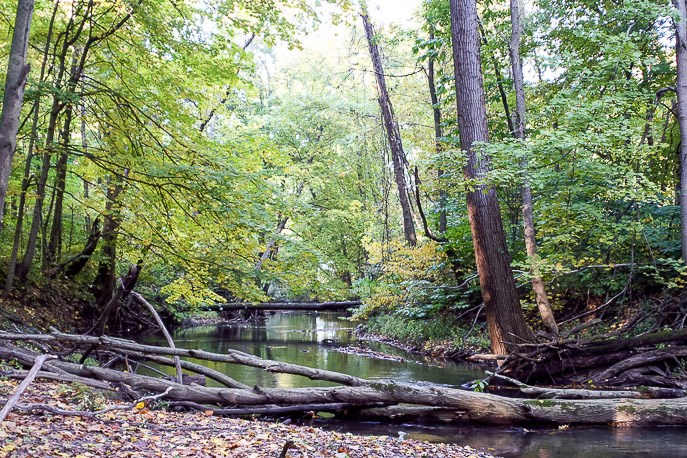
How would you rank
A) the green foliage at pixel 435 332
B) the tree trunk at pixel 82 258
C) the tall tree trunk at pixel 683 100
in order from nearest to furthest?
the tall tree trunk at pixel 683 100 → the tree trunk at pixel 82 258 → the green foliage at pixel 435 332

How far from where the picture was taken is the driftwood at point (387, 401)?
687cm

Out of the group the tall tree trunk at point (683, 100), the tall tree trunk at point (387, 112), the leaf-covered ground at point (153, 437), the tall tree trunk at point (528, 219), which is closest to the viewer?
the leaf-covered ground at point (153, 437)

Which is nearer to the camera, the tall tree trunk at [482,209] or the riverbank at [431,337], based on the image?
the tall tree trunk at [482,209]

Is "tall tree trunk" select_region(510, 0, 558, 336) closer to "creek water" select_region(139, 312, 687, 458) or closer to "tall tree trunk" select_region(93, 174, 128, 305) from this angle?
"creek water" select_region(139, 312, 687, 458)

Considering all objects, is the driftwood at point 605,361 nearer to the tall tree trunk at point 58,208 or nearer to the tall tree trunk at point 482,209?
the tall tree trunk at point 482,209

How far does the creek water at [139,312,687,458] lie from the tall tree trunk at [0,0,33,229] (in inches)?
189

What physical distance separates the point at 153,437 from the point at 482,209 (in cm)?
713

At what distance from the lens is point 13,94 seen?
15.7ft

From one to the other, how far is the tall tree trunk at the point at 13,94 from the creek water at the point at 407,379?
4807 mm

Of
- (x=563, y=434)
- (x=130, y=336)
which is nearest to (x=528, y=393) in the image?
(x=563, y=434)

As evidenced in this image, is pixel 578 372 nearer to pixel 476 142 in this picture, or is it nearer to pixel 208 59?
pixel 476 142

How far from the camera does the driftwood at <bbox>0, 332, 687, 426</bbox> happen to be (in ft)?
22.5

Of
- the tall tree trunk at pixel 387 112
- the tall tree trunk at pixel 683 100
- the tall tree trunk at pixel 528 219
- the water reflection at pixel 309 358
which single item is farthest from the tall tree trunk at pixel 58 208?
the tall tree trunk at pixel 683 100

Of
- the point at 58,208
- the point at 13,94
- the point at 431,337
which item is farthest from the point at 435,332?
the point at 13,94
